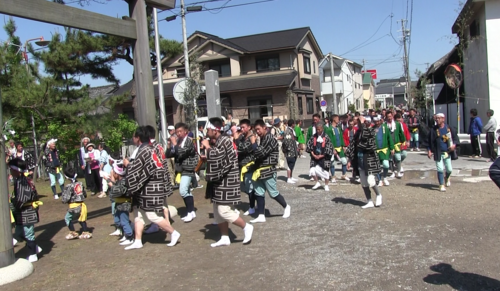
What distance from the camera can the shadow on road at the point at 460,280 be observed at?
169 inches

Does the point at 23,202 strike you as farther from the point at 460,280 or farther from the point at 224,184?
the point at 460,280

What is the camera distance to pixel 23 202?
19.6ft

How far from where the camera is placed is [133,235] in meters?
7.08

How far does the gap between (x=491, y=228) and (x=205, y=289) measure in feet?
14.2

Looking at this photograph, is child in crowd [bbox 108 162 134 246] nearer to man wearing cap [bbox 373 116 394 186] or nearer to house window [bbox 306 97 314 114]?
man wearing cap [bbox 373 116 394 186]

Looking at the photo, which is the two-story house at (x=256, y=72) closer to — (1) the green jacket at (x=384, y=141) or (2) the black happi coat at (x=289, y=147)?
(2) the black happi coat at (x=289, y=147)

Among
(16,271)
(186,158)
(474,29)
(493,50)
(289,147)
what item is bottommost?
(16,271)

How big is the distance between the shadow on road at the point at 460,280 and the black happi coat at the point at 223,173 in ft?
8.85

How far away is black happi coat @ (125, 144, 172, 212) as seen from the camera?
600cm

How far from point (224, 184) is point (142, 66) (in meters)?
3.50

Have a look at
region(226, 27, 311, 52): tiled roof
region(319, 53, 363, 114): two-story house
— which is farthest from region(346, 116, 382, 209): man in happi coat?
region(319, 53, 363, 114): two-story house

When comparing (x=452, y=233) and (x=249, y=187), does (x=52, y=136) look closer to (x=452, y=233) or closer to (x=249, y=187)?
(x=249, y=187)

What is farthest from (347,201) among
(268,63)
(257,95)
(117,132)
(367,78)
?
→ (367,78)

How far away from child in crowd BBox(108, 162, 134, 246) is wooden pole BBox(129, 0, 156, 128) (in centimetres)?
182
